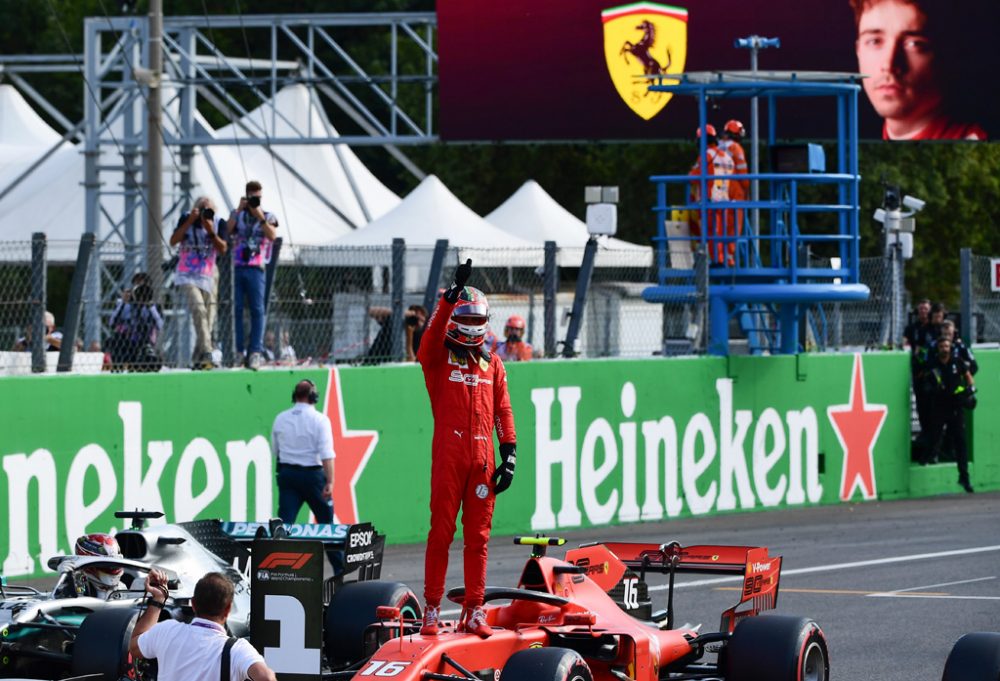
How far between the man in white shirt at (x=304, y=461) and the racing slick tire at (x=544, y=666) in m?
6.17

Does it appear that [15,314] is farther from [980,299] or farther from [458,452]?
[980,299]

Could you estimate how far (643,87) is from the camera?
27.0 m

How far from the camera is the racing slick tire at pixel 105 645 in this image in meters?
8.91

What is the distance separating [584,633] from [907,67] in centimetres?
1988

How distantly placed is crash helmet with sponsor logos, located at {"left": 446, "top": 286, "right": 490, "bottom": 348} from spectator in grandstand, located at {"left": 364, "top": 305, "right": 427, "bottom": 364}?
7.19 metres

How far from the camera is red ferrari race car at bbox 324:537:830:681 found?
811 centimetres

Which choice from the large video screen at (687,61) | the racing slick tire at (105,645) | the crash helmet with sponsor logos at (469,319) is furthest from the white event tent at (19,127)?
the racing slick tire at (105,645)

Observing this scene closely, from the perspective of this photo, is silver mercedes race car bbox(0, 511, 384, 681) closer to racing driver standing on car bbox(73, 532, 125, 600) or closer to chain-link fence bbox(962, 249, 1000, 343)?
racing driver standing on car bbox(73, 532, 125, 600)

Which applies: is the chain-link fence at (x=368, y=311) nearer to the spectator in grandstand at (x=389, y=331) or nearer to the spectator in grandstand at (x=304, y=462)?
the spectator in grandstand at (x=389, y=331)

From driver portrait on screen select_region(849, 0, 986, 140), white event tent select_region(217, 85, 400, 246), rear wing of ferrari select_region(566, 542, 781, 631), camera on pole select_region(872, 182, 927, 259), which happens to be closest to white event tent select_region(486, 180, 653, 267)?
white event tent select_region(217, 85, 400, 246)

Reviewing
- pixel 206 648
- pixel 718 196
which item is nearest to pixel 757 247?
pixel 718 196

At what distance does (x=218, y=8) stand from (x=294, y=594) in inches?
1997

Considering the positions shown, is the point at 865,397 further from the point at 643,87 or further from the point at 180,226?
the point at 180,226

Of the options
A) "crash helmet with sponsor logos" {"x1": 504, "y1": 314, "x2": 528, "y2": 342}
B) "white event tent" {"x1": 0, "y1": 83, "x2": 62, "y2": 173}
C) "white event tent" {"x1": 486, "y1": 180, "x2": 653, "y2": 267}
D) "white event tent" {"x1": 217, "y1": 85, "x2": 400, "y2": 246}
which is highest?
"white event tent" {"x1": 0, "y1": 83, "x2": 62, "y2": 173}
